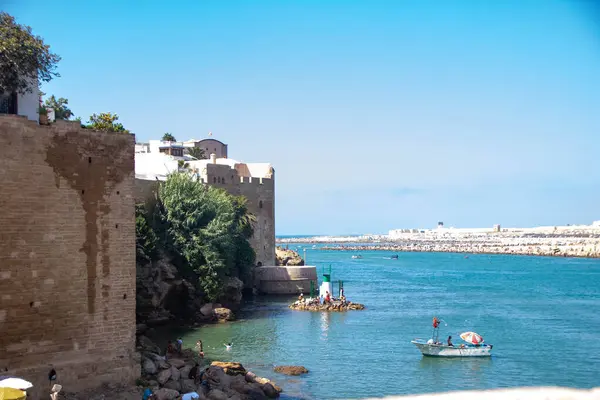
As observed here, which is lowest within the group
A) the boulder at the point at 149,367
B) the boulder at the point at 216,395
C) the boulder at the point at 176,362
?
the boulder at the point at 216,395

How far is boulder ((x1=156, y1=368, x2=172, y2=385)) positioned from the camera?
14898mm

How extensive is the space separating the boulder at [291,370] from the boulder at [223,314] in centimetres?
969

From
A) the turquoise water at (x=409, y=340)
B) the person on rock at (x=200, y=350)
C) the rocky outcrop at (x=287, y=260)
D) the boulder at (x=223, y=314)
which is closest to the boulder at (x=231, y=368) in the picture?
the turquoise water at (x=409, y=340)

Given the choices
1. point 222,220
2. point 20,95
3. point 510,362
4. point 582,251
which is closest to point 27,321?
point 20,95

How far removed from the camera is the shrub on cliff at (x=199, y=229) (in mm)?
31016

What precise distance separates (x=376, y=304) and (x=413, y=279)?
77.4ft

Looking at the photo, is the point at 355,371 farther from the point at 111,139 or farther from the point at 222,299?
the point at 222,299

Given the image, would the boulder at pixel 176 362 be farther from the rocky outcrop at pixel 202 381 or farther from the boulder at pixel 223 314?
the boulder at pixel 223 314

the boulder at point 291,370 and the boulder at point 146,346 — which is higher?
the boulder at point 146,346

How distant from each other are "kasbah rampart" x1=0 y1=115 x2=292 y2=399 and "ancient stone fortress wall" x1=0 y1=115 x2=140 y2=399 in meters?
0.02

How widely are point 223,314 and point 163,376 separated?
1597 centimetres

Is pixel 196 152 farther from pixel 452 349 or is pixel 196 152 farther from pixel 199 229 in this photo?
pixel 452 349

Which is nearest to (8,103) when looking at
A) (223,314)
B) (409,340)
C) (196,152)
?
(223,314)

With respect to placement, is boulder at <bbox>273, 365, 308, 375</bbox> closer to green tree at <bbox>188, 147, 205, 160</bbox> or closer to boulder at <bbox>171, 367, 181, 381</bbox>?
boulder at <bbox>171, 367, 181, 381</bbox>
